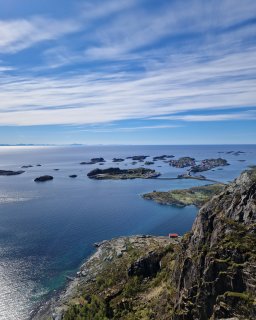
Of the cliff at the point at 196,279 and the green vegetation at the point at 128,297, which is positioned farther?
the green vegetation at the point at 128,297

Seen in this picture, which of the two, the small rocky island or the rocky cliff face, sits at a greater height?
the rocky cliff face

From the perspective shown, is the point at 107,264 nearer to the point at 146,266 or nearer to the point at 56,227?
the point at 146,266

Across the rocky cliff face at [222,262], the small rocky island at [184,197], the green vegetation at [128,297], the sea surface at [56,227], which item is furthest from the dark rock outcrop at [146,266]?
the small rocky island at [184,197]

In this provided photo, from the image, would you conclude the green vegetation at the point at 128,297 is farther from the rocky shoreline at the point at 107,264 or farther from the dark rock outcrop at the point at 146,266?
the rocky shoreline at the point at 107,264

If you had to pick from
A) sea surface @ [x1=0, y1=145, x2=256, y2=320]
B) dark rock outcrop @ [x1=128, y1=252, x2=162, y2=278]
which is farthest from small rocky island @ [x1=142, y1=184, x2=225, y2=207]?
dark rock outcrop @ [x1=128, y1=252, x2=162, y2=278]

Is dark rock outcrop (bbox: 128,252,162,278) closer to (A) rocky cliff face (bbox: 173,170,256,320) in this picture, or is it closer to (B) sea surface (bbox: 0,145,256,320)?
(A) rocky cliff face (bbox: 173,170,256,320)

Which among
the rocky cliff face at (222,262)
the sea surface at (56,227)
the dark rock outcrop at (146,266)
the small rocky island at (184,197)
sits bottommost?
the sea surface at (56,227)

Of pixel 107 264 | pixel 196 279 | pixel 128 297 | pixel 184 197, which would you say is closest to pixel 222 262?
pixel 196 279

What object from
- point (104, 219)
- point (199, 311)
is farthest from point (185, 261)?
point (104, 219)

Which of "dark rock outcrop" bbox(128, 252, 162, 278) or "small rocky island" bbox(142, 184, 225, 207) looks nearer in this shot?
"dark rock outcrop" bbox(128, 252, 162, 278)
